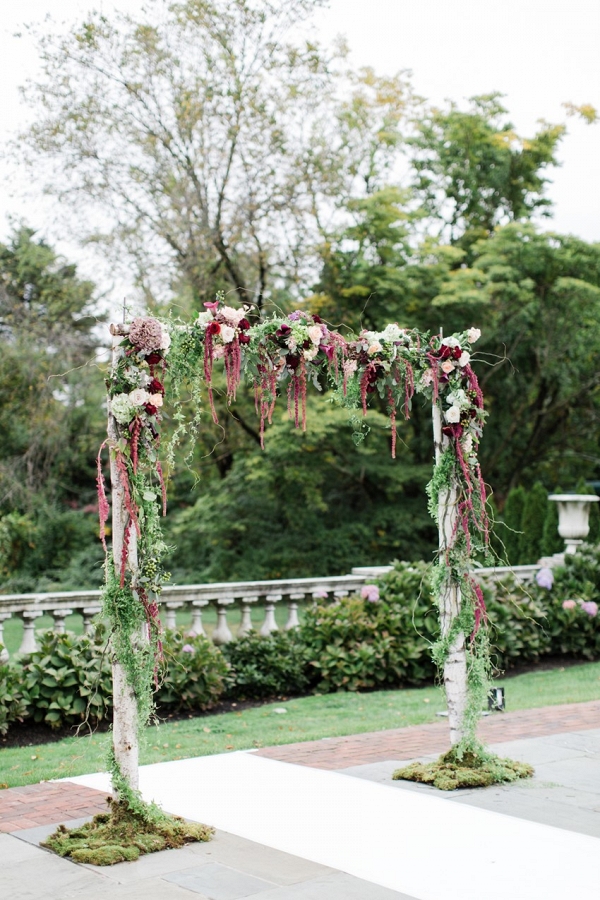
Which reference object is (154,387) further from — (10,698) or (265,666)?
(265,666)

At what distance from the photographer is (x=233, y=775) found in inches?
263

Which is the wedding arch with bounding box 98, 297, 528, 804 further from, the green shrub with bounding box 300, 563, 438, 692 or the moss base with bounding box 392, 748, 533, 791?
the green shrub with bounding box 300, 563, 438, 692

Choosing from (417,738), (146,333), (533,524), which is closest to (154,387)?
(146,333)

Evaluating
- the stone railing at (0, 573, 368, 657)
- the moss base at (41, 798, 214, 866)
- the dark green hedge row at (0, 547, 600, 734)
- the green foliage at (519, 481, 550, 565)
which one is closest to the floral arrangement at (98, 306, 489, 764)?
the moss base at (41, 798, 214, 866)

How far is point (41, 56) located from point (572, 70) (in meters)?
9.59

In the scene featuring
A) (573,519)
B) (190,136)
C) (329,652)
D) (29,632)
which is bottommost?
(329,652)

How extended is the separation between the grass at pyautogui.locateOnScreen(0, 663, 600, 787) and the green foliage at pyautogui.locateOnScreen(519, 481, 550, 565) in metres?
8.52

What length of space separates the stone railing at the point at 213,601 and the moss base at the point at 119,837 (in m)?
2.95

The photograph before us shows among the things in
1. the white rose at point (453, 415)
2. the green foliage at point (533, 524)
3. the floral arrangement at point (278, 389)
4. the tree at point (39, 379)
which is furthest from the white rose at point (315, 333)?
the green foliage at point (533, 524)

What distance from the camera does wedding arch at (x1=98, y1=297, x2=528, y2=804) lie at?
5148mm

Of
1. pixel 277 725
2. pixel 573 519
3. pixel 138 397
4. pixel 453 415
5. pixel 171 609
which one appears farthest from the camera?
pixel 573 519

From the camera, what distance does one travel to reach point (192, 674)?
9.34m

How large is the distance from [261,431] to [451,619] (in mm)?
2009

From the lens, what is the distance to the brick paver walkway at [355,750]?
18.9 feet
